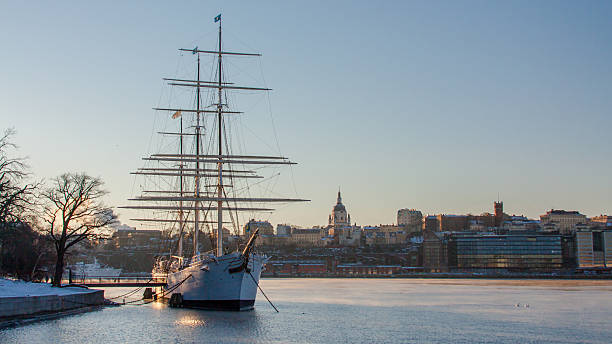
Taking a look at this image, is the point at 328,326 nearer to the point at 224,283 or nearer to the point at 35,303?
the point at 224,283

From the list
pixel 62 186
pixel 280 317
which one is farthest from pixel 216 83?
pixel 280 317

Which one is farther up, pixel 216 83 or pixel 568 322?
pixel 216 83

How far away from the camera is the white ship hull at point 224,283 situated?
55.2 m

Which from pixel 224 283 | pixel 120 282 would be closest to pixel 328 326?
pixel 224 283

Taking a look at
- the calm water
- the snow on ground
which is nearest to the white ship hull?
the calm water

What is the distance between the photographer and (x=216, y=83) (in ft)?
220

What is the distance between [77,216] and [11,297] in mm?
22737

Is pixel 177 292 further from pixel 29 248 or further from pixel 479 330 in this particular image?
pixel 479 330

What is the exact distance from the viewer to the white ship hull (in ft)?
181

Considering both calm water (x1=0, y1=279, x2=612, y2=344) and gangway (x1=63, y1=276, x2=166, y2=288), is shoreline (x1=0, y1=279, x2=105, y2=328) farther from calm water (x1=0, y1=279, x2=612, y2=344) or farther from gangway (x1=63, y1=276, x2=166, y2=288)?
gangway (x1=63, y1=276, x2=166, y2=288)

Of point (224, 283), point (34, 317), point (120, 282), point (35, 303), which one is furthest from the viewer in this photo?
point (120, 282)

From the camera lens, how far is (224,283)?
56.2 meters

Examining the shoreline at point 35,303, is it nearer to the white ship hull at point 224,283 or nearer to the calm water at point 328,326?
the calm water at point 328,326

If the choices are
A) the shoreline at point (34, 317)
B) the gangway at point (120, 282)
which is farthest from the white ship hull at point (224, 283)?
the gangway at point (120, 282)
